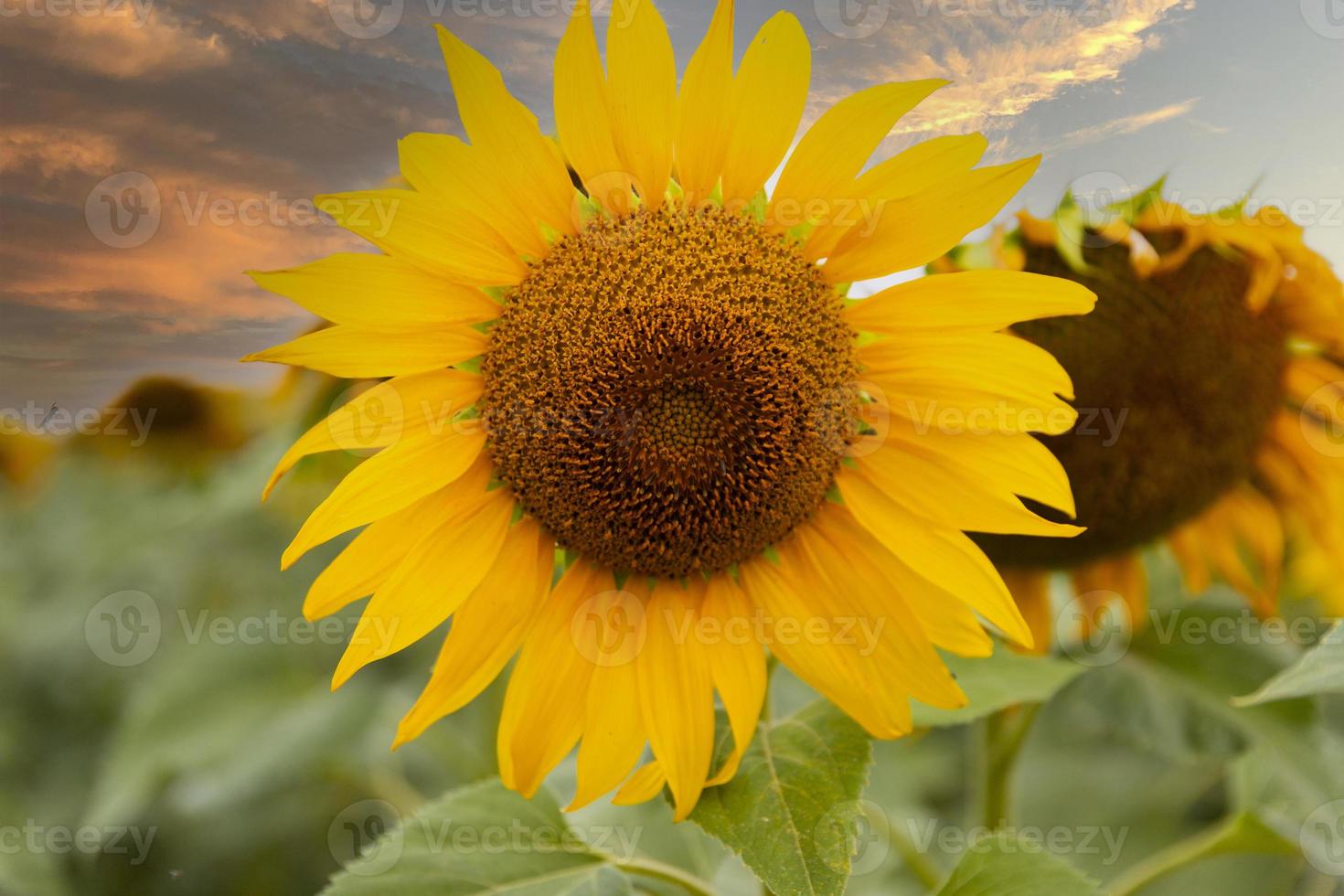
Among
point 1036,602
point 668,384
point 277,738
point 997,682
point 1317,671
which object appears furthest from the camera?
point 277,738

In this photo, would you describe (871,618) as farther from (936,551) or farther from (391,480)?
(391,480)

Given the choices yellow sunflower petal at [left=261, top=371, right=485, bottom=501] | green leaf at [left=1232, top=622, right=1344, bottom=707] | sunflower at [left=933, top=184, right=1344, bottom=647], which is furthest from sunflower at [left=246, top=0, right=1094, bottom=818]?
sunflower at [left=933, top=184, right=1344, bottom=647]

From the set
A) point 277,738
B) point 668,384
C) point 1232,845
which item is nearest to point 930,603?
point 668,384

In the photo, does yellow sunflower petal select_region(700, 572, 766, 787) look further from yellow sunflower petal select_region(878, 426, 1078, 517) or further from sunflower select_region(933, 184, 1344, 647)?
sunflower select_region(933, 184, 1344, 647)

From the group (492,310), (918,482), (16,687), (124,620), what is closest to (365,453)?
(492,310)

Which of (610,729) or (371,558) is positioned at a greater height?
(371,558)

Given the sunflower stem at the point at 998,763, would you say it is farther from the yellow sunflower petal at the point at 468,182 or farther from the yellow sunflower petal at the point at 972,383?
the yellow sunflower petal at the point at 468,182

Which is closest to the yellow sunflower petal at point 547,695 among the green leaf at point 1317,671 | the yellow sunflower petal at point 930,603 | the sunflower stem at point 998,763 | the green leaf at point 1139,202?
the yellow sunflower petal at point 930,603
